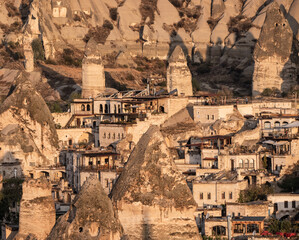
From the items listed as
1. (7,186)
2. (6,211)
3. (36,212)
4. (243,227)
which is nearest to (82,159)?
(7,186)

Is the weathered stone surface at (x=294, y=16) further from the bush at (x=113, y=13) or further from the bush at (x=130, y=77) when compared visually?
the bush at (x=113, y=13)

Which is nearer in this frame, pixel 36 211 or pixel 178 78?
pixel 36 211

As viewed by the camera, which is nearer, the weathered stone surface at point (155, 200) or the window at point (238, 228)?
the weathered stone surface at point (155, 200)

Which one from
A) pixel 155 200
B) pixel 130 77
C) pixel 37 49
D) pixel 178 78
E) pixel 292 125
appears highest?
pixel 37 49

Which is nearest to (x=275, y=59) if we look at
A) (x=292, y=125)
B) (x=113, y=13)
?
(x=292, y=125)

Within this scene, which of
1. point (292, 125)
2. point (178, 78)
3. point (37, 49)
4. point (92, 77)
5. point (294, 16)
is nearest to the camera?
point (292, 125)

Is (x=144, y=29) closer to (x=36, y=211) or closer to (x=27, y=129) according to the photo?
(x=27, y=129)

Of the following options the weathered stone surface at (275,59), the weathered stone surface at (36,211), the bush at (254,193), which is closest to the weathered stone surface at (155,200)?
the weathered stone surface at (36,211)
